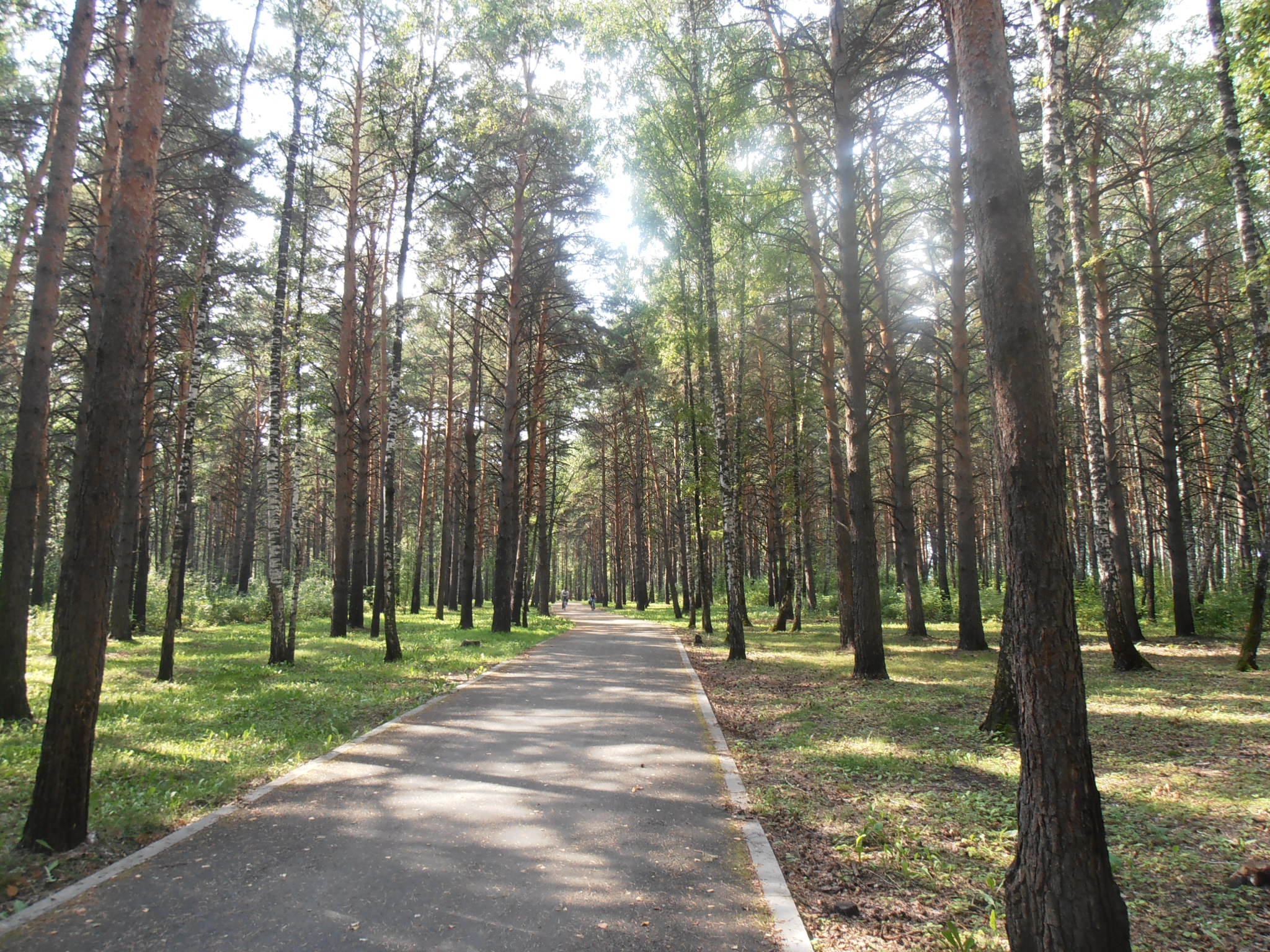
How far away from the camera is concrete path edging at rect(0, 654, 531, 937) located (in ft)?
11.2

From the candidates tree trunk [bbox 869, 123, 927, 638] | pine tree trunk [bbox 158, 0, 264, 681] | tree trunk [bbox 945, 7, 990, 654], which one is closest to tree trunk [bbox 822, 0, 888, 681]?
tree trunk [bbox 869, 123, 927, 638]

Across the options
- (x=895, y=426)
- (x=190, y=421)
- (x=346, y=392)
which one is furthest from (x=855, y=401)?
(x=346, y=392)

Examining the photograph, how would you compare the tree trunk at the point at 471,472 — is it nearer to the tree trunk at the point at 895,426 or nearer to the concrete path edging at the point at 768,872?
the tree trunk at the point at 895,426

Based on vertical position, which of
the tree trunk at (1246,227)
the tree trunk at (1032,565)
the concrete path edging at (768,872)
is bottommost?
the concrete path edging at (768,872)

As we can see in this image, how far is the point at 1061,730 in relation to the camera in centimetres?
297

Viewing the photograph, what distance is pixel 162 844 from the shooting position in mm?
4324

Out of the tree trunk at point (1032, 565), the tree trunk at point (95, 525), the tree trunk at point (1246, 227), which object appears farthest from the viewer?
the tree trunk at point (1246, 227)

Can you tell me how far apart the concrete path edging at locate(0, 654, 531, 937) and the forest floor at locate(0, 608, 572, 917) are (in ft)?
0.37

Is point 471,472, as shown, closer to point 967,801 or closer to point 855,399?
point 855,399

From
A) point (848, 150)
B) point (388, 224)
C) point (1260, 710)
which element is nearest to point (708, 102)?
point (848, 150)

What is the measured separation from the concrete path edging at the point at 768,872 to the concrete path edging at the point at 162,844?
3885 millimetres

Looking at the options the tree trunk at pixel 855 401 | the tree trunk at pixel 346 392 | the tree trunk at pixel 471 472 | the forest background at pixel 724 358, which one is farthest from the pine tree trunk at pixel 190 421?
the tree trunk at pixel 855 401

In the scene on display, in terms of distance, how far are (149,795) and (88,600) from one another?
6.08ft

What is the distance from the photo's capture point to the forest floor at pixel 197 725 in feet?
14.7
